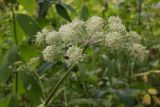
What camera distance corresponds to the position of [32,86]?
2398 mm

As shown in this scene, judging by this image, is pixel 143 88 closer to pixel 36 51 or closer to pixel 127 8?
pixel 36 51

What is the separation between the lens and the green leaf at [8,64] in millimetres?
2404

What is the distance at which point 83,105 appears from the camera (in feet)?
8.18

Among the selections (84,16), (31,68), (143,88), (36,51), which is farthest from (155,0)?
(31,68)

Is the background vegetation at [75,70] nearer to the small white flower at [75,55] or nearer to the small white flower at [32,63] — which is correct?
the small white flower at [32,63]

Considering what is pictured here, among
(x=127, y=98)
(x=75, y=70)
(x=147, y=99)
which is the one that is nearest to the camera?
(x=75, y=70)

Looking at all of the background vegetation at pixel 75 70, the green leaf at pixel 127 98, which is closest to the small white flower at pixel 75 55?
the background vegetation at pixel 75 70

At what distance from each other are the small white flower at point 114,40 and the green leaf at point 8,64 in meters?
0.87

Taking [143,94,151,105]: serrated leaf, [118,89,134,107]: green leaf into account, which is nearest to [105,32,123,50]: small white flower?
[118,89,134,107]: green leaf

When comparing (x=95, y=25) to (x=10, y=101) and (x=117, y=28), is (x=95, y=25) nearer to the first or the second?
(x=117, y=28)

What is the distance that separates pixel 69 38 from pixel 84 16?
0.85m

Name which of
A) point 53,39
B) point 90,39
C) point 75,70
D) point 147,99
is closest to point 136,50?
point 90,39

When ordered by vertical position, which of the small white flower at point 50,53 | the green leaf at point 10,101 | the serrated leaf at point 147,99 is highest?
the small white flower at point 50,53

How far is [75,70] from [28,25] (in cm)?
46
